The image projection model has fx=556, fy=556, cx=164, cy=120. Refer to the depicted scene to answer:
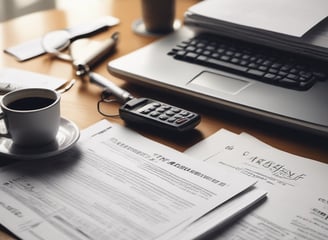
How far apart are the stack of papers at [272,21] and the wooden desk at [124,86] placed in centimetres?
16

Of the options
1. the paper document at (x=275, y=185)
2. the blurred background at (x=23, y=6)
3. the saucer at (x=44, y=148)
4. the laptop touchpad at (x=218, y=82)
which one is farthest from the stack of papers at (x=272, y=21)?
the blurred background at (x=23, y=6)

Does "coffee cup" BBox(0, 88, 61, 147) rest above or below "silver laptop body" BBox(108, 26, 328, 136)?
above

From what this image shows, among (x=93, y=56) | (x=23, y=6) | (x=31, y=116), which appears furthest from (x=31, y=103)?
(x=23, y=6)

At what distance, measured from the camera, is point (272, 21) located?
971 millimetres

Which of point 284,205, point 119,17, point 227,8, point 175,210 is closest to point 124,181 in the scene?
point 175,210

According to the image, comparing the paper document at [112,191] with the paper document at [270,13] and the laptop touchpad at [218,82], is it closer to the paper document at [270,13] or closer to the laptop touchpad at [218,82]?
the laptop touchpad at [218,82]

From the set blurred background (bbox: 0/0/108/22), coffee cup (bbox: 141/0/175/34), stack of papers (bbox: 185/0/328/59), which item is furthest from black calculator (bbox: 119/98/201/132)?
blurred background (bbox: 0/0/108/22)

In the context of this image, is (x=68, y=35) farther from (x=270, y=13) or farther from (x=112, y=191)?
(x=112, y=191)

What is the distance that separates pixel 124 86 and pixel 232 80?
19 cm

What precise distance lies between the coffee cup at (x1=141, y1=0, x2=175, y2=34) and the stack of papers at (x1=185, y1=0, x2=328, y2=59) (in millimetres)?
107

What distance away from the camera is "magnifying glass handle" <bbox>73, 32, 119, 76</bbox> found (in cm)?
101

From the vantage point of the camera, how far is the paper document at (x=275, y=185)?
2.03 feet

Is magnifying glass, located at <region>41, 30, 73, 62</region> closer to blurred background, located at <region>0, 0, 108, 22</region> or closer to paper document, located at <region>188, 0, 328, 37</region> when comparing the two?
paper document, located at <region>188, 0, 328, 37</region>

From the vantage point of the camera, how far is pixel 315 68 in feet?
3.05
